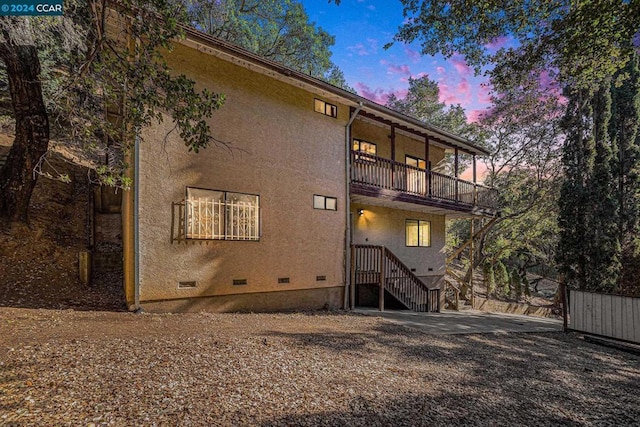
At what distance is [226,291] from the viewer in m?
8.22

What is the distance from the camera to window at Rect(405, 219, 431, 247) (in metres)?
15.2

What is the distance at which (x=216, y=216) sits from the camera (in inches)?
327

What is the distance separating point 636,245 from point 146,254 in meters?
20.6

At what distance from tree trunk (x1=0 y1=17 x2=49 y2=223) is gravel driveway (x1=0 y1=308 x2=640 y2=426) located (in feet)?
12.9

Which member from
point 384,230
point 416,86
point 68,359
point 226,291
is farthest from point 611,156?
point 68,359

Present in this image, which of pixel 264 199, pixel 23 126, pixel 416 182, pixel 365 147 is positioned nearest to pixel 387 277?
pixel 416 182

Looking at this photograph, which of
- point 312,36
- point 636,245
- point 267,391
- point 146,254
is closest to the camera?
point 267,391

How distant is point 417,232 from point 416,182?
3.34 metres

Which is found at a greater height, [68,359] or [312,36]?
[312,36]

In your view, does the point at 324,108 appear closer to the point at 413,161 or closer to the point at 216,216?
the point at 216,216

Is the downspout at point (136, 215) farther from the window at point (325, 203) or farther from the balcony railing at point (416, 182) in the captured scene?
the balcony railing at point (416, 182)

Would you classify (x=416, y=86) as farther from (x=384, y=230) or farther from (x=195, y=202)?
(x=195, y=202)

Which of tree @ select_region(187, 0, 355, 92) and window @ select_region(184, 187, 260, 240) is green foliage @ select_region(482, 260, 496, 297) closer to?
tree @ select_region(187, 0, 355, 92)

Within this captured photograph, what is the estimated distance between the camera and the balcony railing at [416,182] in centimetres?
1177
